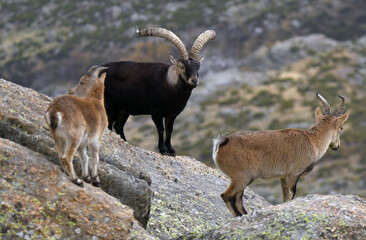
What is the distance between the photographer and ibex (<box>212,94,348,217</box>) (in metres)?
10.2

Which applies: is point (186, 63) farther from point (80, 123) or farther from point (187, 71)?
point (80, 123)

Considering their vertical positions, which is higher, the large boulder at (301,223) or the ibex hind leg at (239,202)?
the large boulder at (301,223)

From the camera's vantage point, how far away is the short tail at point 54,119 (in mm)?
6738

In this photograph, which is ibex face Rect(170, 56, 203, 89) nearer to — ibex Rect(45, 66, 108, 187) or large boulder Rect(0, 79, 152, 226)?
large boulder Rect(0, 79, 152, 226)

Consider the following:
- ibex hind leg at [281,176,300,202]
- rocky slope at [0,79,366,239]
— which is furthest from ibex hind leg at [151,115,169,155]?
rocky slope at [0,79,366,239]

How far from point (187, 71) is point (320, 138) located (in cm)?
403

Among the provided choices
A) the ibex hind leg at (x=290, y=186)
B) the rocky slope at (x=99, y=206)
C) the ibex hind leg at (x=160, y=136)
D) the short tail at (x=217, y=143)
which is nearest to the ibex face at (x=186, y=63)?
the ibex hind leg at (x=160, y=136)

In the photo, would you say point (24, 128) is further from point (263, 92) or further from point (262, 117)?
point (263, 92)

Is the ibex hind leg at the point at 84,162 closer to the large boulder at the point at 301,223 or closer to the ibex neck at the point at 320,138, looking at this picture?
the large boulder at the point at 301,223

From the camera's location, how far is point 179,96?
1425 cm

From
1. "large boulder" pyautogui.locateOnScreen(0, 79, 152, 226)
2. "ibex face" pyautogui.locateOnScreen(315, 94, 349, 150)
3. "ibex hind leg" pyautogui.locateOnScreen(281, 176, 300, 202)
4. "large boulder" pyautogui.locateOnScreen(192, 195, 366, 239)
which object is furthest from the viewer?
"ibex face" pyautogui.locateOnScreen(315, 94, 349, 150)

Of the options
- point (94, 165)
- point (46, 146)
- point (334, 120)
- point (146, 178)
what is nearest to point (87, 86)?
point (46, 146)

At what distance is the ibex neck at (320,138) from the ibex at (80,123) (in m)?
4.34

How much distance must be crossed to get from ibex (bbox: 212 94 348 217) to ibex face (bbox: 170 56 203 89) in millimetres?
3511
